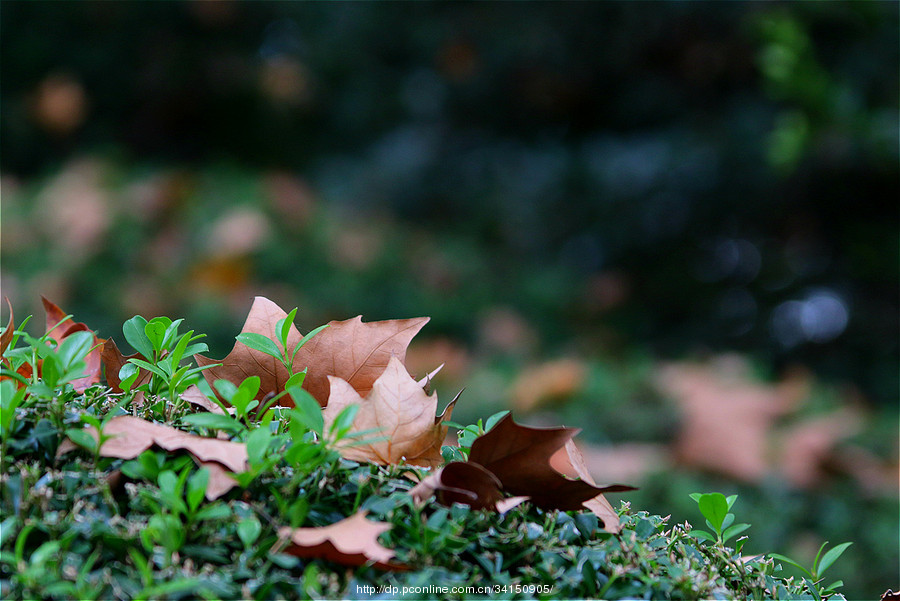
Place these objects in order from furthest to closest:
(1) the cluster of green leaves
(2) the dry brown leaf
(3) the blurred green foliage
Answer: (3) the blurred green foliage
(2) the dry brown leaf
(1) the cluster of green leaves

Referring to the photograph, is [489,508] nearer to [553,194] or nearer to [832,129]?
[832,129]

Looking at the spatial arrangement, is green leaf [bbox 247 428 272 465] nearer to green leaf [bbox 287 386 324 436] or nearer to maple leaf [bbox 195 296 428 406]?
green leaf [bbox 287 386 324 436]

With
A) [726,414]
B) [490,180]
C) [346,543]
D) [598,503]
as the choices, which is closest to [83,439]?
[346,543]

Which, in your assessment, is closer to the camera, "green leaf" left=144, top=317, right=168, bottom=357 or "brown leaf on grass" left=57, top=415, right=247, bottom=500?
"brown leaf on grass" left=57, top=415, right=247, bottom=500

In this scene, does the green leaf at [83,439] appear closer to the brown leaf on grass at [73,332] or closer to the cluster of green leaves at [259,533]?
the cluster of green leaves at [259,533]

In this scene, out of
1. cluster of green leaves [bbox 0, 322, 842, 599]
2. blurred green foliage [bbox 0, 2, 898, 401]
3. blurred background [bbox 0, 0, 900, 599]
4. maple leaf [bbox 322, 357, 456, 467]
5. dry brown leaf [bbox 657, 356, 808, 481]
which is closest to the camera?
cluster of green leaves [bbox 0, 322, 842, 599]

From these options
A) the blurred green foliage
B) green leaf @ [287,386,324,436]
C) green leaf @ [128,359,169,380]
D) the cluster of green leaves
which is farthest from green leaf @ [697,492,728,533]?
the blurred green foliage
